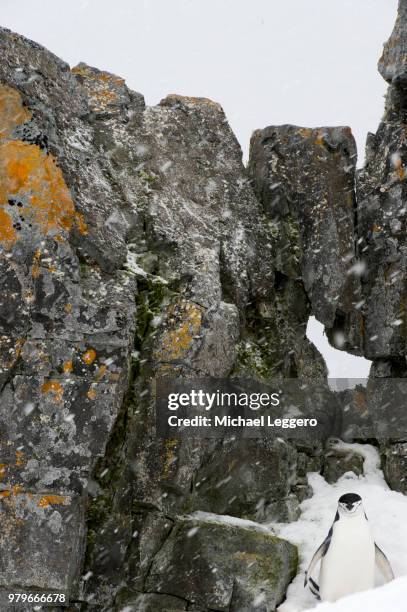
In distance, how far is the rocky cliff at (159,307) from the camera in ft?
32.1

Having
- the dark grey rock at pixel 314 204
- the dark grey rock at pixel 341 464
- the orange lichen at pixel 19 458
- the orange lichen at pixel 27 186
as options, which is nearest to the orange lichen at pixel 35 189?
the orange lichen at pixel 27 186

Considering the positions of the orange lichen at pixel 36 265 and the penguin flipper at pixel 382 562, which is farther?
the orange lichen at pixel 36 265

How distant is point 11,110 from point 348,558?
26.6 feet

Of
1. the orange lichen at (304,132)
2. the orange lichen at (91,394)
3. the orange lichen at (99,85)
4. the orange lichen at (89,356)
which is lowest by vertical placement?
the orange lichen at (91,394)

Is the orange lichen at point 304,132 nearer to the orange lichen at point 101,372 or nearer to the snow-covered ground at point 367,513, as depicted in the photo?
the snow-covered ground at point 367,513

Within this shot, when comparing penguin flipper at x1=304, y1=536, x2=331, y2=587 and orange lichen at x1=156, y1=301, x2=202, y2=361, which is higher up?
orange lichen at x1=156, y1=301, x2=202, y2=361

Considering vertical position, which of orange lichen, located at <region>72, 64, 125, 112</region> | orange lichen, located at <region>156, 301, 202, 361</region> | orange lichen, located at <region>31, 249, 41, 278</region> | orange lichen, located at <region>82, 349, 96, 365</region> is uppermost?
orange lichen, located at <region>72, 64, 125, 112</region>

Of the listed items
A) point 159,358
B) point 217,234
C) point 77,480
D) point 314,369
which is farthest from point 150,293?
point 314,369

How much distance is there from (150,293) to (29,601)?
4.77 meters

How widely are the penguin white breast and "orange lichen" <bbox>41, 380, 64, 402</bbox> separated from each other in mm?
4277

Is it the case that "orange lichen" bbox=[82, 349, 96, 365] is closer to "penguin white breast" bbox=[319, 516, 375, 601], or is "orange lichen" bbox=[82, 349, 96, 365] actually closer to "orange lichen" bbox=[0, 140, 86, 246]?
"orange lichen" bbox=[0, 140, 86, 246]

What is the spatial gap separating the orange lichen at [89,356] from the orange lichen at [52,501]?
6.11ft

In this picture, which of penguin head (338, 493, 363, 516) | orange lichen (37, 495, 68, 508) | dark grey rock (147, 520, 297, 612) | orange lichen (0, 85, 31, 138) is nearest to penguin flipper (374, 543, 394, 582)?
penguin head (338, 493, 363, 516)

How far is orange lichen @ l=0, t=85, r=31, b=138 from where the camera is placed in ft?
34.8
